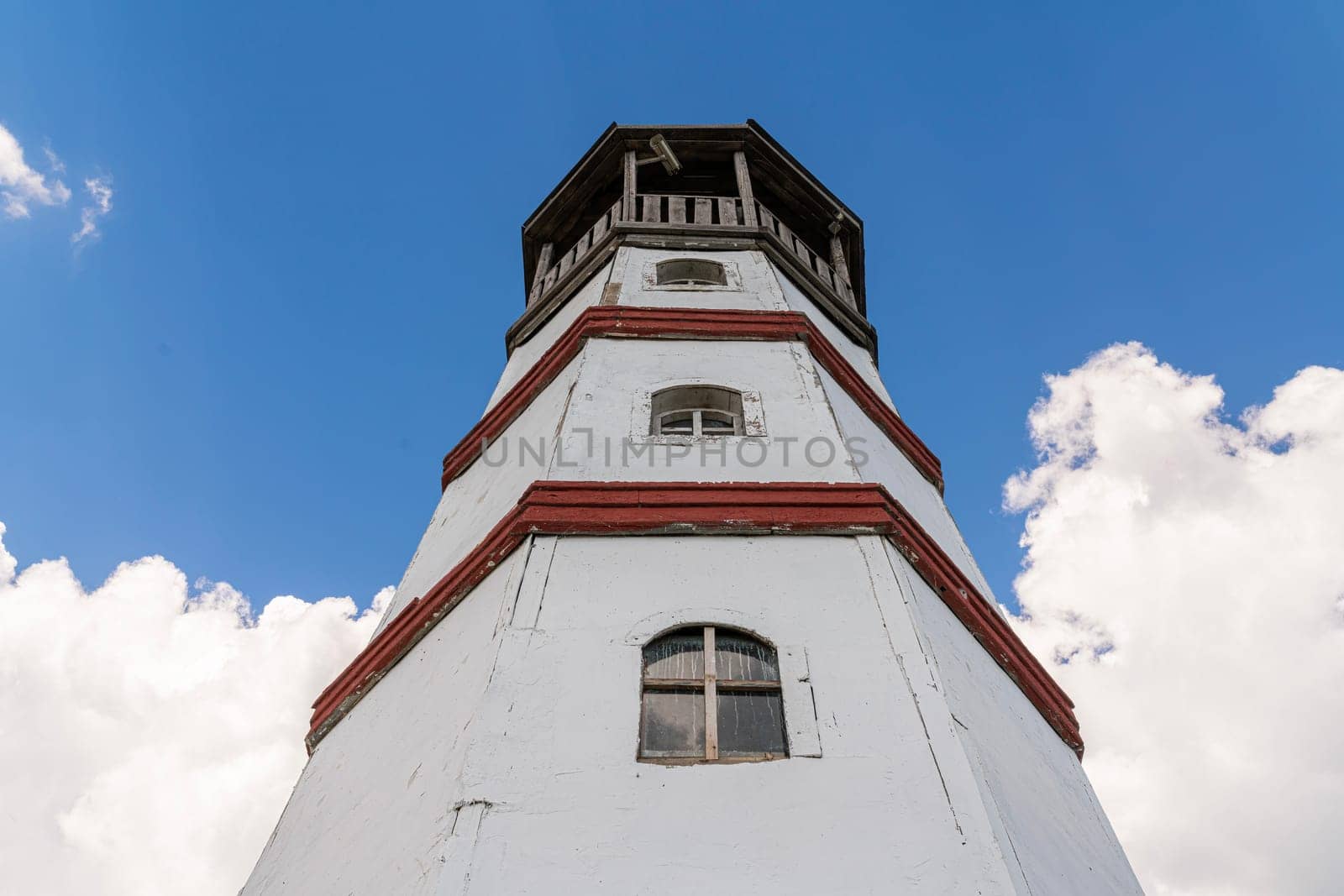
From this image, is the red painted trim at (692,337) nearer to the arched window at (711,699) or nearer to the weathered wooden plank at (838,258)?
the arched window at (711,699)

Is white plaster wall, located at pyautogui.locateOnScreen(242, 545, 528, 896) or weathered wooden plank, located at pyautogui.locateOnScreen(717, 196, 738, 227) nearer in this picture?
white plaster wall, located at pyautogui.locateOnScreen(242, 545, 528, 896)

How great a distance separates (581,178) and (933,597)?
1241 centimetres

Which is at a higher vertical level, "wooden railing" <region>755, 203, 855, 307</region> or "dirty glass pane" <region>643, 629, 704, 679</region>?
"wooden railing" <region>755, 203, 855, 307</region>

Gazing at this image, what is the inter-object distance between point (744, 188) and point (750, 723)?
12188 millimetres

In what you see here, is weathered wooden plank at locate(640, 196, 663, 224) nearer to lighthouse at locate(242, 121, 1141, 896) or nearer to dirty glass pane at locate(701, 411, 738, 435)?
lighthouse at locate(242, 121, 1141, 896)

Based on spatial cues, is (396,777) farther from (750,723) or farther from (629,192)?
(629,192)

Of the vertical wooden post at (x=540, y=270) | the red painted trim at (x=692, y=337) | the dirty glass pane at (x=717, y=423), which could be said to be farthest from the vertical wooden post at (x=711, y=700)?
the vertical wooden post at (x=540, y=270)

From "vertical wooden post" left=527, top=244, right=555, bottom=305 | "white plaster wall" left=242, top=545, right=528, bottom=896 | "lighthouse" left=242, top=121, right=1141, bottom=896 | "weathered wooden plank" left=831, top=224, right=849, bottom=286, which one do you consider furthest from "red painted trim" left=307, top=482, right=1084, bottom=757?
"weathered wooden plank" left=831, top=224, right=849, bottom=286

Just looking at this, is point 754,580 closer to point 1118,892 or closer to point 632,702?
point 632,702

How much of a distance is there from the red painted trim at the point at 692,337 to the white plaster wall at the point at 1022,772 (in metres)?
4.04

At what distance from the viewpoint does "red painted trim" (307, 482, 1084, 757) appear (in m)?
8.51

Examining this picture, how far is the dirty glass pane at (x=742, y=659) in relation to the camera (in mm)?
7223

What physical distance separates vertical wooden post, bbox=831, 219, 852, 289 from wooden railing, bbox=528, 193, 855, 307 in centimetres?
7

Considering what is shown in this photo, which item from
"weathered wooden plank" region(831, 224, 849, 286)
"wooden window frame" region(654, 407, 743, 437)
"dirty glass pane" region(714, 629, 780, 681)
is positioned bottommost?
"dirty glass pane" region(714, 629, 780, 681)
